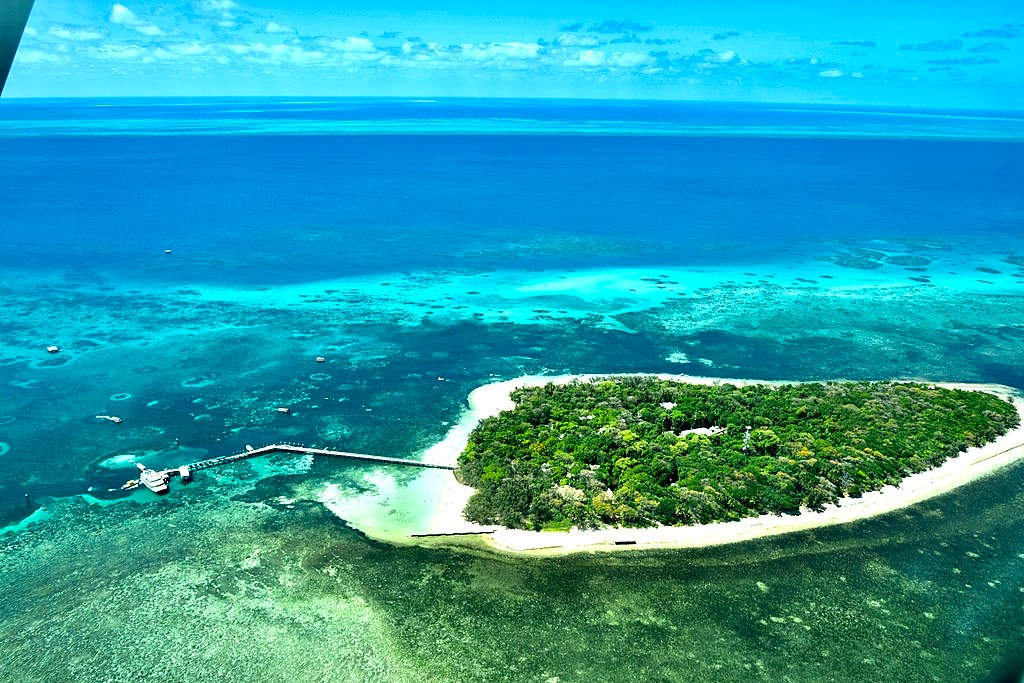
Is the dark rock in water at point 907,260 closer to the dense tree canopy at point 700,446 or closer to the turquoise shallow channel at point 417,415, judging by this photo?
the turquoise shallow channel at point 417,415

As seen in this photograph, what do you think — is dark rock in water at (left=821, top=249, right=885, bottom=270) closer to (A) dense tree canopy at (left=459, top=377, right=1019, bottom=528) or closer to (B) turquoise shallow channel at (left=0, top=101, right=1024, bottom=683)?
(B) turquoise shallow channel at (left=0, top=101, right=1024, bottom=683)

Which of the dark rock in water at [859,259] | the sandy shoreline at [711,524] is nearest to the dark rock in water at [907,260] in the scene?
the dark rock in water at [859,259]

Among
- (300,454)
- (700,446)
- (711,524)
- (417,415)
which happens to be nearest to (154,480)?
(300,454)

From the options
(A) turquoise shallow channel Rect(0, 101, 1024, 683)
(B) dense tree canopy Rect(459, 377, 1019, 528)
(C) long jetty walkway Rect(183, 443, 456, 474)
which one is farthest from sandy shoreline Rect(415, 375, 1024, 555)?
(C) long jetty walkway Rect(183, 443, 456, 474)

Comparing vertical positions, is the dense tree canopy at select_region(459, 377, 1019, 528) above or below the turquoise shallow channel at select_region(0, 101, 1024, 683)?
above

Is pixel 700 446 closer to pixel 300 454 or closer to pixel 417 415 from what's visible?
pixel 417 415

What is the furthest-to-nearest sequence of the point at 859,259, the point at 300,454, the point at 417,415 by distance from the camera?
the point at 859,259, the point at 417,415, the point at 300,454
